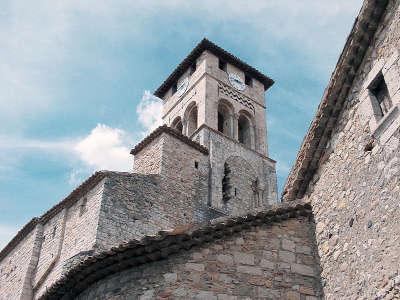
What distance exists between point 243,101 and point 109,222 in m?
13.3

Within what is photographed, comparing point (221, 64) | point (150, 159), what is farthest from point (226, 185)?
point (221, 64)

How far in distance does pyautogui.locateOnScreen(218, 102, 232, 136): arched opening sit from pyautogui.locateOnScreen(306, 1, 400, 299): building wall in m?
17.8

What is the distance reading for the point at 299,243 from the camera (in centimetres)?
721

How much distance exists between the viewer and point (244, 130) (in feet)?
86.1

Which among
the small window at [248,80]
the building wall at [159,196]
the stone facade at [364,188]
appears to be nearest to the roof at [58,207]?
the building wall at [159,196]

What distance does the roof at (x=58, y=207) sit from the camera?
16188 mm

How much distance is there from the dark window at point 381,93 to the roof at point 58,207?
1087 cm

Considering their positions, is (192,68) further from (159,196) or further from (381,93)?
(381,93)

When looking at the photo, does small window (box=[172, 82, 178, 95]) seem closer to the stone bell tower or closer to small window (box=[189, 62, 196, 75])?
the stone bell tower

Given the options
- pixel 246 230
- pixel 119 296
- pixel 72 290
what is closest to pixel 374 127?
pixel 246 230

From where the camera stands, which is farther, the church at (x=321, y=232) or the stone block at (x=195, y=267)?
the stone block at (x=195, y=267)

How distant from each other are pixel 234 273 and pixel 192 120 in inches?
772

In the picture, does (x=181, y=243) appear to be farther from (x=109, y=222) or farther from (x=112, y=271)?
(x=109, y=222)

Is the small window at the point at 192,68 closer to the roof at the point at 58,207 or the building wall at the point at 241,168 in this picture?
the building wall at the point at 241,168
